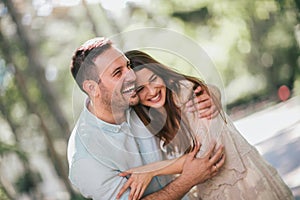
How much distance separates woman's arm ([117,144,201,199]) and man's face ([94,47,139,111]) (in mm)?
224

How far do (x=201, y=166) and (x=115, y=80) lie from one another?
16.6 inches

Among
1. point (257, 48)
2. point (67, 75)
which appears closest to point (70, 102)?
point (67, 75)

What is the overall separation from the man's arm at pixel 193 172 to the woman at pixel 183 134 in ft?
0.07

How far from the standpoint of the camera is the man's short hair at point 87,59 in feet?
4.68

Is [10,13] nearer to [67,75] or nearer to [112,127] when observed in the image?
[67,75]

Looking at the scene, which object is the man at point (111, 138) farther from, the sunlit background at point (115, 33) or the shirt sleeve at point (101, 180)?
the sunlit background at point (115, 33)

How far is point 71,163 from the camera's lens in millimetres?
1546

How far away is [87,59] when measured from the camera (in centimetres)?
144

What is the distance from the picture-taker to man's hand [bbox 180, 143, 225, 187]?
148cm

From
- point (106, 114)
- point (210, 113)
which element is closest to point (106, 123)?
point (106, 114)

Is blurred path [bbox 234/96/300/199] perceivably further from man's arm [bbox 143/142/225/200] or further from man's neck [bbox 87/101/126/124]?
man's neck [bbox 87/101/126/124]

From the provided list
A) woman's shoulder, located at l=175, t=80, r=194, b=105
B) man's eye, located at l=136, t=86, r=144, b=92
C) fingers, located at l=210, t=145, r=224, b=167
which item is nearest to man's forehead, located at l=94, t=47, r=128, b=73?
man's eye, located at l=136, t=86, r=144, b=92

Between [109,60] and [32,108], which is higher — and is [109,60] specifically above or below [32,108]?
above

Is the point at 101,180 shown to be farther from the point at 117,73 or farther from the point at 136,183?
the point at 117,73
